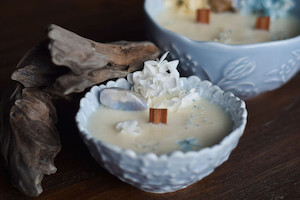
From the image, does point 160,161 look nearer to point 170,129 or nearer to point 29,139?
point 170,129

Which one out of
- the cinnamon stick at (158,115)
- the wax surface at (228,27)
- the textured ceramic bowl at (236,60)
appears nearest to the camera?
the cinnamon stick at (158,115)

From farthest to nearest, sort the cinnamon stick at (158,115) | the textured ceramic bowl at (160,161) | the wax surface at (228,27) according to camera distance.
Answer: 1. the wax surface at (228,27)
2. the cinnamon stick at (158,115)
3. the textured ceramic bowl at (160,161)

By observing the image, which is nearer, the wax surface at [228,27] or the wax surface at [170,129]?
the wax surface at [170,129]

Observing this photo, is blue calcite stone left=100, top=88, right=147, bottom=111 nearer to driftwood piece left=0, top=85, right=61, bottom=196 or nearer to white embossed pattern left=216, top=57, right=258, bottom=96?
driftwood piece left=0, top=85, right=61, bottom=196

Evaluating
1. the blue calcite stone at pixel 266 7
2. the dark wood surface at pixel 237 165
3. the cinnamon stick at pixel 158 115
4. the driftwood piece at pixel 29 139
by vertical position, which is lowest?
the dark wood surface at pixel 237 165

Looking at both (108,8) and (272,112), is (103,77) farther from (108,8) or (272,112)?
(108,8)

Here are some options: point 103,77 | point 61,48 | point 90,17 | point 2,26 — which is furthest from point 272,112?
point 2,26

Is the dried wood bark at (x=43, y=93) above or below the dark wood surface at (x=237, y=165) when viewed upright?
above

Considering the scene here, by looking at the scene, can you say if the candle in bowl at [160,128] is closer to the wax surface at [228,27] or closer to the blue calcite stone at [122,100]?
the blue calcite stone at [122,100]

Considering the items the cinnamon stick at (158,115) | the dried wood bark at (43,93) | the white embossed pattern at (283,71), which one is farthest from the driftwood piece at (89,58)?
the white embossed pattern at (283,71)
